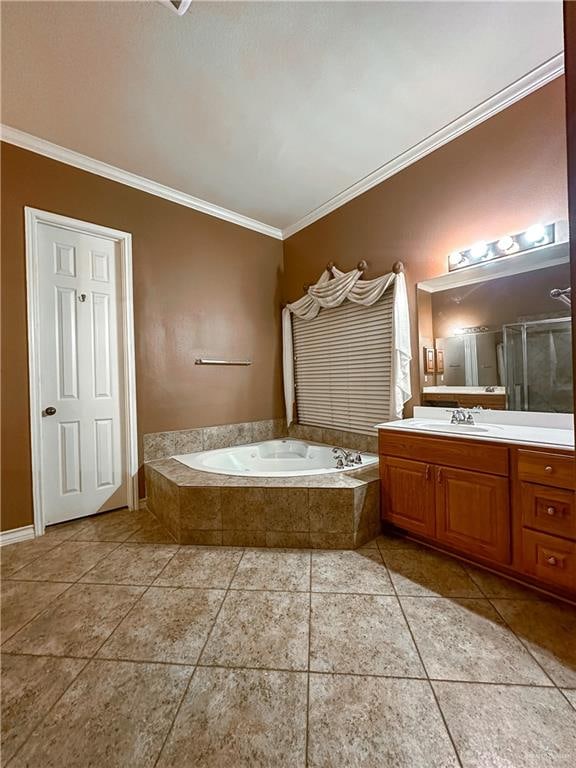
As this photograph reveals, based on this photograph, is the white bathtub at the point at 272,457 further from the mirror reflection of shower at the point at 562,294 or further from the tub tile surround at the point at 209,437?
the mirror reflection of shower at the point at 562,294

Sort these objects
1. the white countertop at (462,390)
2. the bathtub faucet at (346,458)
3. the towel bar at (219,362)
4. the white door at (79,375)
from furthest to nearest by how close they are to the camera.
→ the towel bar at (219,362), the bathtub faucet at (346,458), the white door at (79,375), the white countertop at (462,390)

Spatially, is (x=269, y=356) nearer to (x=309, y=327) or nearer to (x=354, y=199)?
(x=309, y=327)

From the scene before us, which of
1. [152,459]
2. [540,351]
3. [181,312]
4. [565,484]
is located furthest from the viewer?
[181,312]

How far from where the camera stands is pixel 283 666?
1154 millimetres

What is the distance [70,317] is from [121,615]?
208cm

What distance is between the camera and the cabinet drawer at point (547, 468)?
4.42ft

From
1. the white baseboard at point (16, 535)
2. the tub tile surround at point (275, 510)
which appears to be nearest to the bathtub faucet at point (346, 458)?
the tub tile surround at point (275, 510)

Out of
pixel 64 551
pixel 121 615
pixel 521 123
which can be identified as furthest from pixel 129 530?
pixel 521 123

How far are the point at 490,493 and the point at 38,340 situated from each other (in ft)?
9.96

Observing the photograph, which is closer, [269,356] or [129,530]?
[129,530]

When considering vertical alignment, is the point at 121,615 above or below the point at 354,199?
below

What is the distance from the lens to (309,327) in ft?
11.1

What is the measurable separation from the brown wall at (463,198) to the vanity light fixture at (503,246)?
0.05 metres

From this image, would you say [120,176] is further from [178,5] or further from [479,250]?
[479,250]
